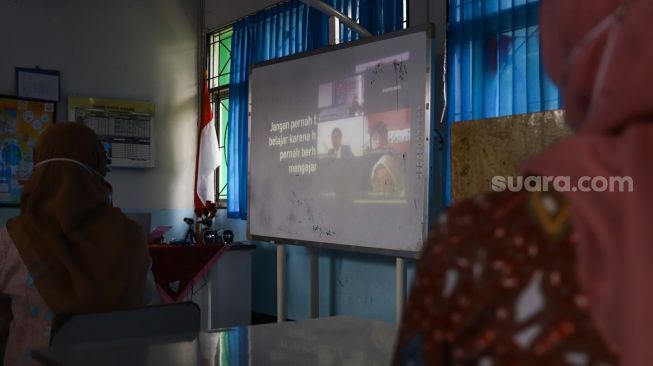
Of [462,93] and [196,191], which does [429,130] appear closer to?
[462,93]

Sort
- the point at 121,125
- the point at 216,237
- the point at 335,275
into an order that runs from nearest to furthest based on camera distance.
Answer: the point at 335,275, the point at 216,237, the point at 121,125

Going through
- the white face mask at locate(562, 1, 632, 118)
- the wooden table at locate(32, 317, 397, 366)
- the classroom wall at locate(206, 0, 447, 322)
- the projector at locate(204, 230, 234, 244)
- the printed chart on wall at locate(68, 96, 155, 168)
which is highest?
the printed chart on wall at locate(68, 96, 155, 168)

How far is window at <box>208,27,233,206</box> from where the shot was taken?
18.1 ft

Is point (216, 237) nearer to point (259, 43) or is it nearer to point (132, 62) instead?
point (259, 43)

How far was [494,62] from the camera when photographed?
3309 mm

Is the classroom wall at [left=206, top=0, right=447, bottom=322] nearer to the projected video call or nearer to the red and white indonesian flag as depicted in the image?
the red and white indonesian flag

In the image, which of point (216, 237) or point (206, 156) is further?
point (206, 156)

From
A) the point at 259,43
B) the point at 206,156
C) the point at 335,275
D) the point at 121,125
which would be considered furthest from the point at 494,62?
the point at 121,125

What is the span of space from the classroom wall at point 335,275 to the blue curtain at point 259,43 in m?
0.18

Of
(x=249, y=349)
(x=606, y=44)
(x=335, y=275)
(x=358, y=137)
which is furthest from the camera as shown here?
(x=335, y=275)

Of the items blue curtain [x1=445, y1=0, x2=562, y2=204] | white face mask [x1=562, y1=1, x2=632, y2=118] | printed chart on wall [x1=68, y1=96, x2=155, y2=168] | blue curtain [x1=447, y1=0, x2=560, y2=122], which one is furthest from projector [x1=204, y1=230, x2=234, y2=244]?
white face mask [x1=562, y1=1, x2=632, y2=118]

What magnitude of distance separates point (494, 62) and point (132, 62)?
10.4 feet

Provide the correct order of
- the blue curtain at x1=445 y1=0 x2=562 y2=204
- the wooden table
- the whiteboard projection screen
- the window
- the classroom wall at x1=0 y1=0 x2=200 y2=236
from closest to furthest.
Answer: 1. the wooden table
2. the whiteboard projection screen
3. the blue curtain at x1=445 y1=0 x2=562 y2=204
4. the classroom wall at x1=0 y1=0 x2=200 y2=236
5. the window

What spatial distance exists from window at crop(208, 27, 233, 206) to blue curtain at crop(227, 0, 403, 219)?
30cm
